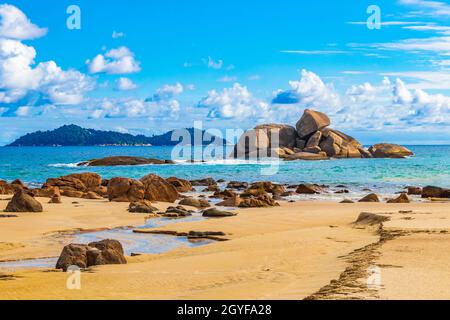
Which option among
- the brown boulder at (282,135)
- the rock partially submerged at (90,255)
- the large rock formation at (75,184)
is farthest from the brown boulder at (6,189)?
the brown boulder at (282,135)

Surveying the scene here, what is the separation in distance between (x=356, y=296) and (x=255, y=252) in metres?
5.64

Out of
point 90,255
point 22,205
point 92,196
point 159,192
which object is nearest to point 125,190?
point 159,192

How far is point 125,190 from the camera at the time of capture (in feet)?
100

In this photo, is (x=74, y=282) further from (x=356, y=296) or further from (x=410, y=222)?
(x=410, y=222)

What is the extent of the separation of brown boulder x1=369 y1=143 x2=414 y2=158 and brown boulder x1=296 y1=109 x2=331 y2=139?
1052 cm

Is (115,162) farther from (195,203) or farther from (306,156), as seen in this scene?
(195,203)

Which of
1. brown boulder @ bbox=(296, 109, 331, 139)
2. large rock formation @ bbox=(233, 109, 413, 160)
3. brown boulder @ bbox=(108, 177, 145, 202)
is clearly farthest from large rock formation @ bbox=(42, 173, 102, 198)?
brown boulder @ bbox=(296, 109, 331, 139)

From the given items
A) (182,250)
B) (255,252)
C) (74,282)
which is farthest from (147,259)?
(74,282)

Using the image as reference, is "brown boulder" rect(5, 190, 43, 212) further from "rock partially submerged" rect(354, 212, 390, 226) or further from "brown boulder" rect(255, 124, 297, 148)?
"brown boulder" rect(255, 124, 297, 148)

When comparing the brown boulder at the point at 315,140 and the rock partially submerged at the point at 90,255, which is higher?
the brown boulder at the point at 315,140

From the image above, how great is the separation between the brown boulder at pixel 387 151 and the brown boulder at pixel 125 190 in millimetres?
84181

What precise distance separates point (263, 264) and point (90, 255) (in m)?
3.44

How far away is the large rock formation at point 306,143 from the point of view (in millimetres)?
104375

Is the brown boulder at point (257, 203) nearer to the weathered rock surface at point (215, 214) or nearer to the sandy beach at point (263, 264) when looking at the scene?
the weathered rock surface at point (215, 214)
